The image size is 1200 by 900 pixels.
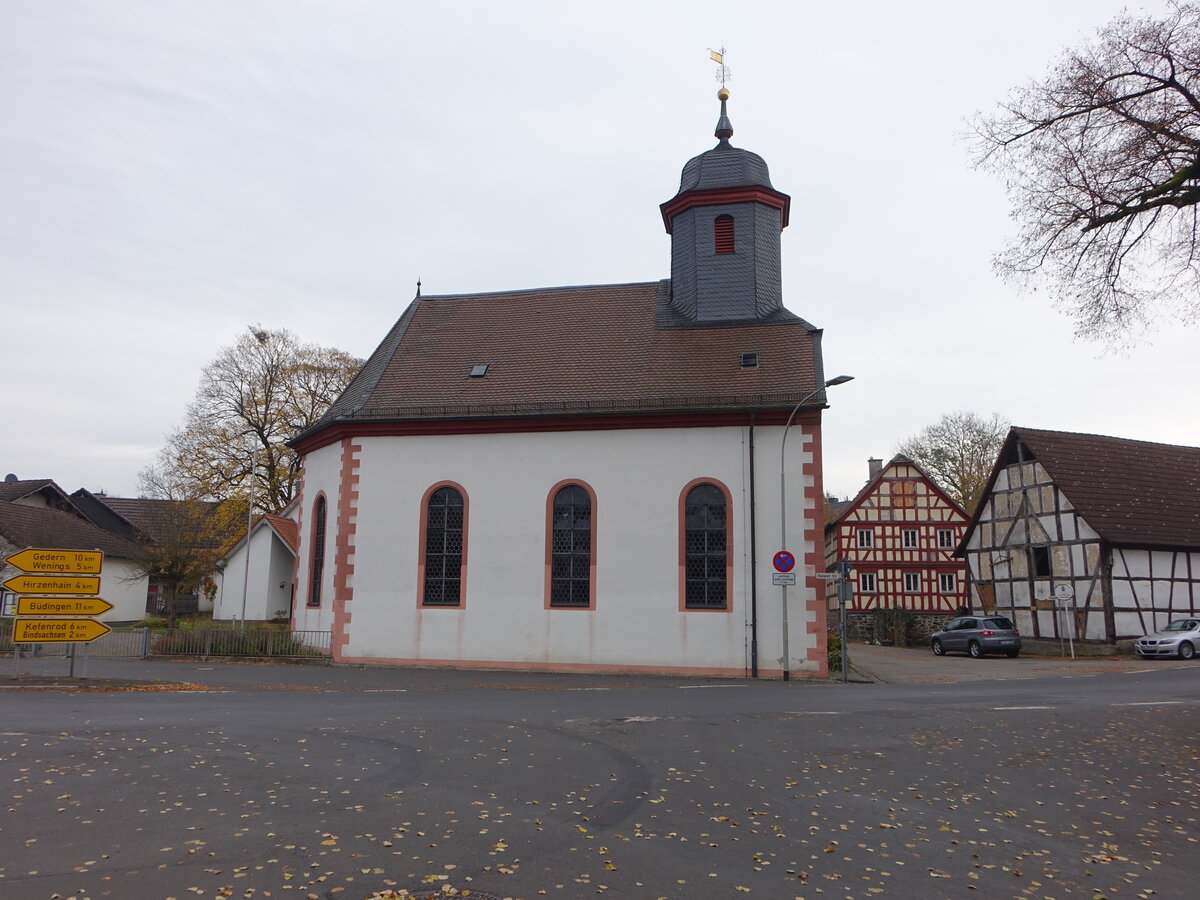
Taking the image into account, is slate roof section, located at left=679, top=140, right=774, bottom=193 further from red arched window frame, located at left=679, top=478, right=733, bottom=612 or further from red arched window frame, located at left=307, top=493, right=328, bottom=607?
red arched window frame, located at left=307, top=493, right=328, bottom=607

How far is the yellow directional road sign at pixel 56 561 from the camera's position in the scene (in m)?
15.8

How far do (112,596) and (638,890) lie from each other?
46.4 metres

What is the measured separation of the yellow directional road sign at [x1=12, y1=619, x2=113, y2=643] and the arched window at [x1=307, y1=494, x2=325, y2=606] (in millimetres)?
6537

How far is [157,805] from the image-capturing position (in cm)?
661

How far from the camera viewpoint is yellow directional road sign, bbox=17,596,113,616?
15.7 metres

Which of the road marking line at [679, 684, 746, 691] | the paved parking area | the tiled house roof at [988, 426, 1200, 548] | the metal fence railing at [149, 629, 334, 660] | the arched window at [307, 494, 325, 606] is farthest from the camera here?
the tiled house roof at [988, 426, 1200, 548]

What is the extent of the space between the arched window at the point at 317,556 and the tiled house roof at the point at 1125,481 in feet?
77.5

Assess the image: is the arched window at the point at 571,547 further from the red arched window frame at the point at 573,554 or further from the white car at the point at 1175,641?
the white car at the point at 1175,641

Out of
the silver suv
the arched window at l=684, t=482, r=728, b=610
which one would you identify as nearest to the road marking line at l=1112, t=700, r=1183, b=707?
the arched window at l=684, t=482, r=728, b=610

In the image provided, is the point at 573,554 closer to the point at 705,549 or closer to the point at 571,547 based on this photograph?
the point at 571,547

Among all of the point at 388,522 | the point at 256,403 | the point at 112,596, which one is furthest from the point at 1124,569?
the point at 112,596

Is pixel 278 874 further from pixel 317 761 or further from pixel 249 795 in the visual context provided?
pixel 317 761

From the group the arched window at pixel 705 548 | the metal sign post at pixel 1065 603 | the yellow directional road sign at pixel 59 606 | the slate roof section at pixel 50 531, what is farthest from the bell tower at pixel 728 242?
the slate roof section at pixel 50 531

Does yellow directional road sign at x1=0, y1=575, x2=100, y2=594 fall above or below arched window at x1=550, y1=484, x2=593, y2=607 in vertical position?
below
